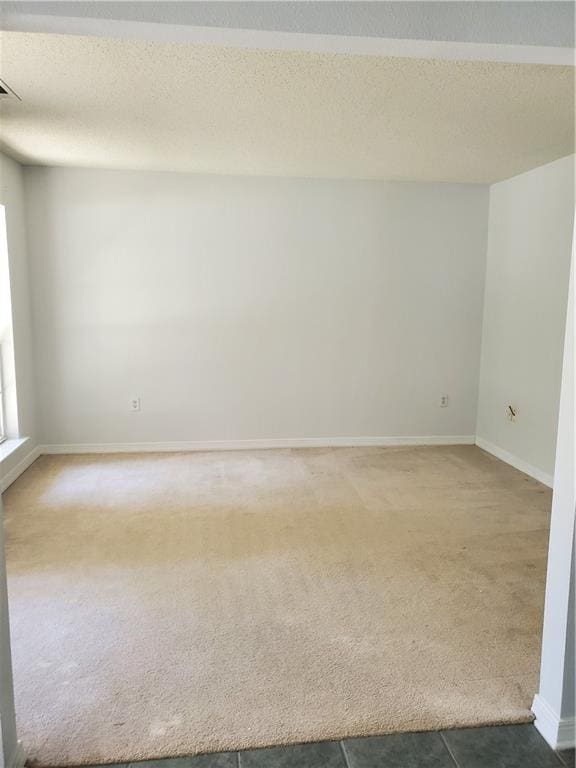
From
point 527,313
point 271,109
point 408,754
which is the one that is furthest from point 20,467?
point 527,313

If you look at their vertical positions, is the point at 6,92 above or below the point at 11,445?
above

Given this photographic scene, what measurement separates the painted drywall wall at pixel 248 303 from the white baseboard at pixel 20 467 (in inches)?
6.9

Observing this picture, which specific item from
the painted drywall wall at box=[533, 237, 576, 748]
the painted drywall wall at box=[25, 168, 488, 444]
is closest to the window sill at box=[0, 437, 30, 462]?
the painted drywall wall at box=[25, 168, 488, 444]

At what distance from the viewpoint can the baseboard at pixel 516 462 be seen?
388 centimetres

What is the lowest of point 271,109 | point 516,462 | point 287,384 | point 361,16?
point 516,462

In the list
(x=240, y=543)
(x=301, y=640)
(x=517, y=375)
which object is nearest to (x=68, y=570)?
(x=240, y=543)

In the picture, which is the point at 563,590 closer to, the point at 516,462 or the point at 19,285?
the point at 516,462

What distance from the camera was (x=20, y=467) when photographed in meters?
3.95

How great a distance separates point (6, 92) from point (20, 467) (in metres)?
2.55

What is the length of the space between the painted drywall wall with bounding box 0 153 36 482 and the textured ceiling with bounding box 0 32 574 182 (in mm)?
258

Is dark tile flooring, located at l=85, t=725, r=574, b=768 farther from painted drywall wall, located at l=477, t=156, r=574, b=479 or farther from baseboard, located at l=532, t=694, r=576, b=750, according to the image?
painted drywall wall, located at l=477, t=156, r=574, b=479

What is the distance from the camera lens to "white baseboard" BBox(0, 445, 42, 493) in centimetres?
367

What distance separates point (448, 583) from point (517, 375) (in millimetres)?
2260

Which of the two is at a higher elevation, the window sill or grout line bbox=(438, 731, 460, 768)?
the window sill
